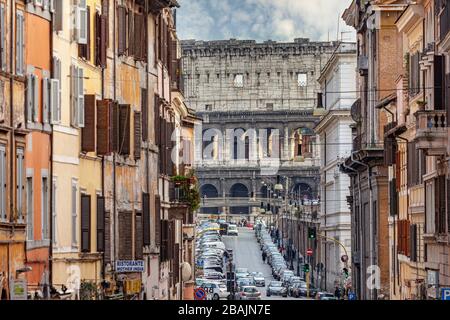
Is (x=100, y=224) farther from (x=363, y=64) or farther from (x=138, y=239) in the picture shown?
(x=363, y=64)

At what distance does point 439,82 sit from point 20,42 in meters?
15.6

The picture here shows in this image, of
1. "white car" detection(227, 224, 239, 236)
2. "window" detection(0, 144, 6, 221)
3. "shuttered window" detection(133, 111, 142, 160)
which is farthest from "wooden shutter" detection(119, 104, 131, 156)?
"white car" detection(227, 224, 239, 236)

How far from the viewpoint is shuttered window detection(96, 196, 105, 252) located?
44812 mm

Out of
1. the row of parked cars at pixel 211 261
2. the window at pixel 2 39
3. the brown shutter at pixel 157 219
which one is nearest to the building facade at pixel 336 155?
the row of parked cars at pixel 211 261

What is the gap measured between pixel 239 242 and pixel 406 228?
397 feet

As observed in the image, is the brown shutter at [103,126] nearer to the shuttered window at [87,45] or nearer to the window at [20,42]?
the shuttered window at [87,45]

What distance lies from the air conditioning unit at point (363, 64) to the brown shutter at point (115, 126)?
36.2 meters

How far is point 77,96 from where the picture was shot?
41094mm

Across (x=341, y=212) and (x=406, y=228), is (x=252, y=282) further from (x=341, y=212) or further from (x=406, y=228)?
(x=406, y=228)

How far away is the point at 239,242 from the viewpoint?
598 ft

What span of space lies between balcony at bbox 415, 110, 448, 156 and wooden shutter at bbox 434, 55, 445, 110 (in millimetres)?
410
